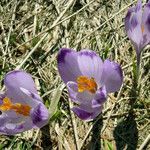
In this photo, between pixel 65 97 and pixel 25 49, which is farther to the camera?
pixel 25 49

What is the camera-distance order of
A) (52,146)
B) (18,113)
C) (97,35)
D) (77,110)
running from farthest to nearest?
1. (97,35)
2. (52,146)
3. (18,113)
4. (77,110)

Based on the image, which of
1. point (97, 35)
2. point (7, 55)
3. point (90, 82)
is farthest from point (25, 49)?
point (90, 82)

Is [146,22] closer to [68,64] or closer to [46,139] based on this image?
[68,64]

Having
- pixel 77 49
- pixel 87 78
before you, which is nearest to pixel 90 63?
pixel 87 78

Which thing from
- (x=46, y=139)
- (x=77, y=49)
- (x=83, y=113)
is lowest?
(x=46, y=139)

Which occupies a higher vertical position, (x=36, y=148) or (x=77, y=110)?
(x=77, y=110)

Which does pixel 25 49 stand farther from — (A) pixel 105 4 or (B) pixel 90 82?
→ (B) pixel 90 82

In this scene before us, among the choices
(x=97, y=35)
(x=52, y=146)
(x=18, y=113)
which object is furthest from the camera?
(x=97, y=35)
